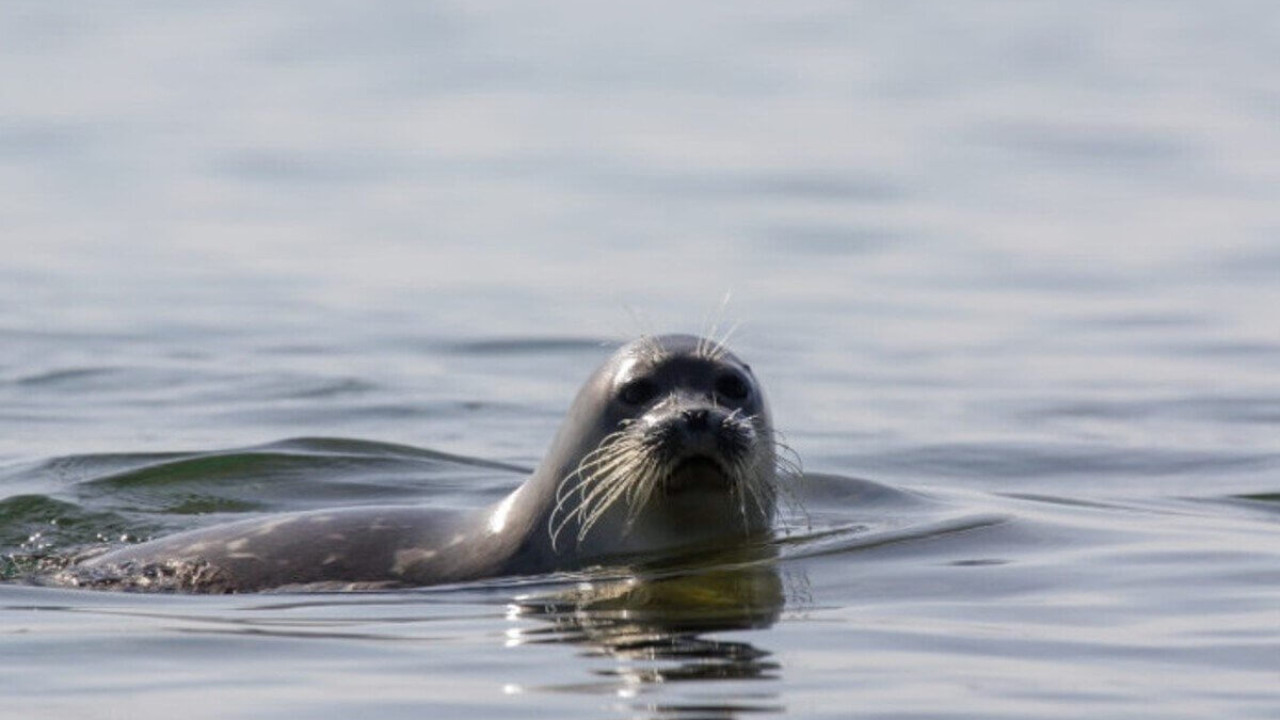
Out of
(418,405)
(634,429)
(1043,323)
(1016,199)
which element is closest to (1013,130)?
(1016,199)

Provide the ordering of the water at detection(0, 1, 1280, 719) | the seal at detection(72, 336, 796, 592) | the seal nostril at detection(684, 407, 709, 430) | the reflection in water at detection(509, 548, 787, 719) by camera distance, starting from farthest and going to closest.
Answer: the seal at detection(72, 336, 796, 592), the seal nostril at detection(684, 407, 709, 430), the water at detection(0, 1, 1280, 719), the reflection in water at detection(509, 548, 787, 719)

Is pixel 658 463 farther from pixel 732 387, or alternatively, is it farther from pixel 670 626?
pixel 670 626

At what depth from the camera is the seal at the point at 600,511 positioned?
9586mm

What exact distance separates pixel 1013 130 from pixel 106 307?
914 centimetres

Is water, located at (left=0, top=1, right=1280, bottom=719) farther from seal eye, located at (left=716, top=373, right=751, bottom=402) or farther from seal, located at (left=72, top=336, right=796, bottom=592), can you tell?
seal eye, located at (left=716, top=373, right=751, bottom=402)

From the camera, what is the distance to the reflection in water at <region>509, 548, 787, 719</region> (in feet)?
25.2

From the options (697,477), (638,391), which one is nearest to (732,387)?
(638,391)

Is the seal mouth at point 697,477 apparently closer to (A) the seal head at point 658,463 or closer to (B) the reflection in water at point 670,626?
(A) the seal head at point 658,463

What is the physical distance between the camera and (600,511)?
977cm

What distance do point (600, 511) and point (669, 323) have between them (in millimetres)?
6785

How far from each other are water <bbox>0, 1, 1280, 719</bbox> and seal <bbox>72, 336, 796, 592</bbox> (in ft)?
0.84

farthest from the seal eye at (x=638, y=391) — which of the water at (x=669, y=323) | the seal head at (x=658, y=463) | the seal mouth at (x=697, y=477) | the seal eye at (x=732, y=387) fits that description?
the water at (x=669, y=323)

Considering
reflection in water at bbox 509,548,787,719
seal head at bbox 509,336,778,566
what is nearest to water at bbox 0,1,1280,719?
reflection in water at bbox 509,548,787,719

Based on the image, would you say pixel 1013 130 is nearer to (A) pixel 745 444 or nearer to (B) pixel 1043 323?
(B) pixel 1043 323
